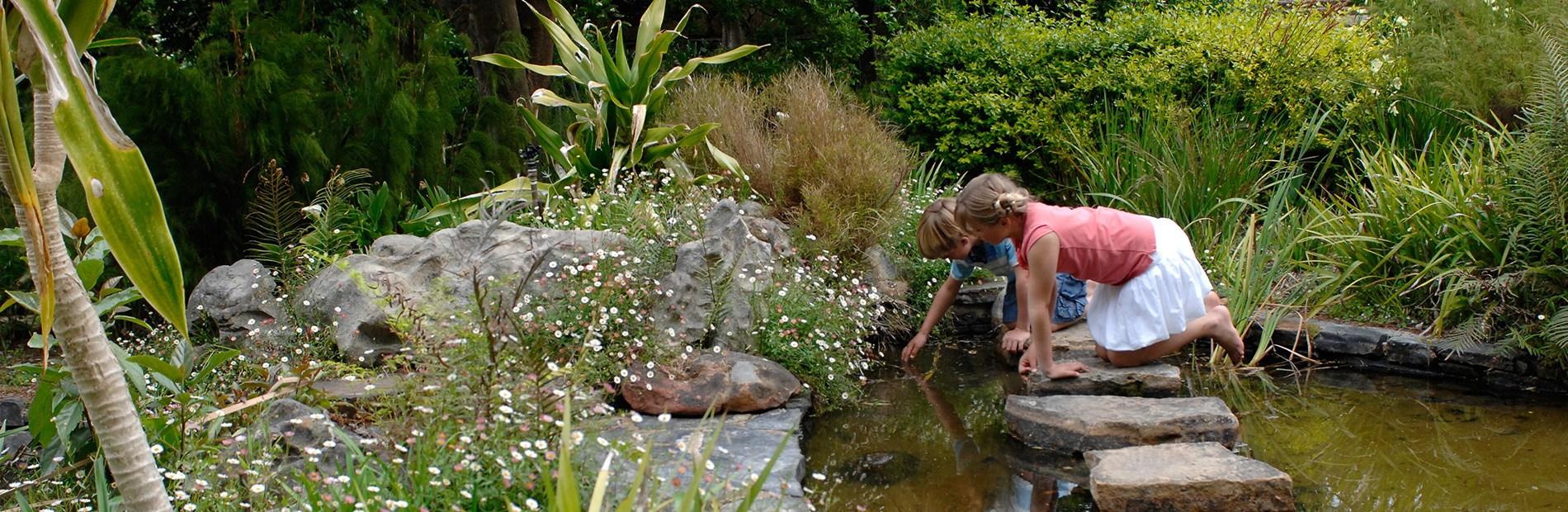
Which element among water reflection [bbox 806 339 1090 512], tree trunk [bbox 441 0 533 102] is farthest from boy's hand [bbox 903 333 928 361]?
tree trunk [bbox 441 0 533 102]

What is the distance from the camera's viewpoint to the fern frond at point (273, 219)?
4.95 meters

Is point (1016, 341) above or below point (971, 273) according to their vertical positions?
below

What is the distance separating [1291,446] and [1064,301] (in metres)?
1.46

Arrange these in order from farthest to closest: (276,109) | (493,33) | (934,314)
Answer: (493,33)
(276,109)
(934,314)

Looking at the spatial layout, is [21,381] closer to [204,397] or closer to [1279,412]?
[204,397]

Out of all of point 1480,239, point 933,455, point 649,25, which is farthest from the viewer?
point 649,25

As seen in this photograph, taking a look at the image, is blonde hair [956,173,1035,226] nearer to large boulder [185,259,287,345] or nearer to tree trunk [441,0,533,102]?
large boulder [185,259,287,345]

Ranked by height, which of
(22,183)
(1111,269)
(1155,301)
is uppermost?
(22,183)

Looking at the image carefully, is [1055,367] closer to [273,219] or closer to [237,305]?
[237,305]

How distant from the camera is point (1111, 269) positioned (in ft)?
14.6

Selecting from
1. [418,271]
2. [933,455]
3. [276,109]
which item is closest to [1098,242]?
[933,455]

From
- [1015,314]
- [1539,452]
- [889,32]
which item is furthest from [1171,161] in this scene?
[889,32]

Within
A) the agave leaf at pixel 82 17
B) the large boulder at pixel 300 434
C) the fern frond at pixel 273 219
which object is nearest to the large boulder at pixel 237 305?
the fern frond at pixel 273 219

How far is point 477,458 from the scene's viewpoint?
8.11 ft
